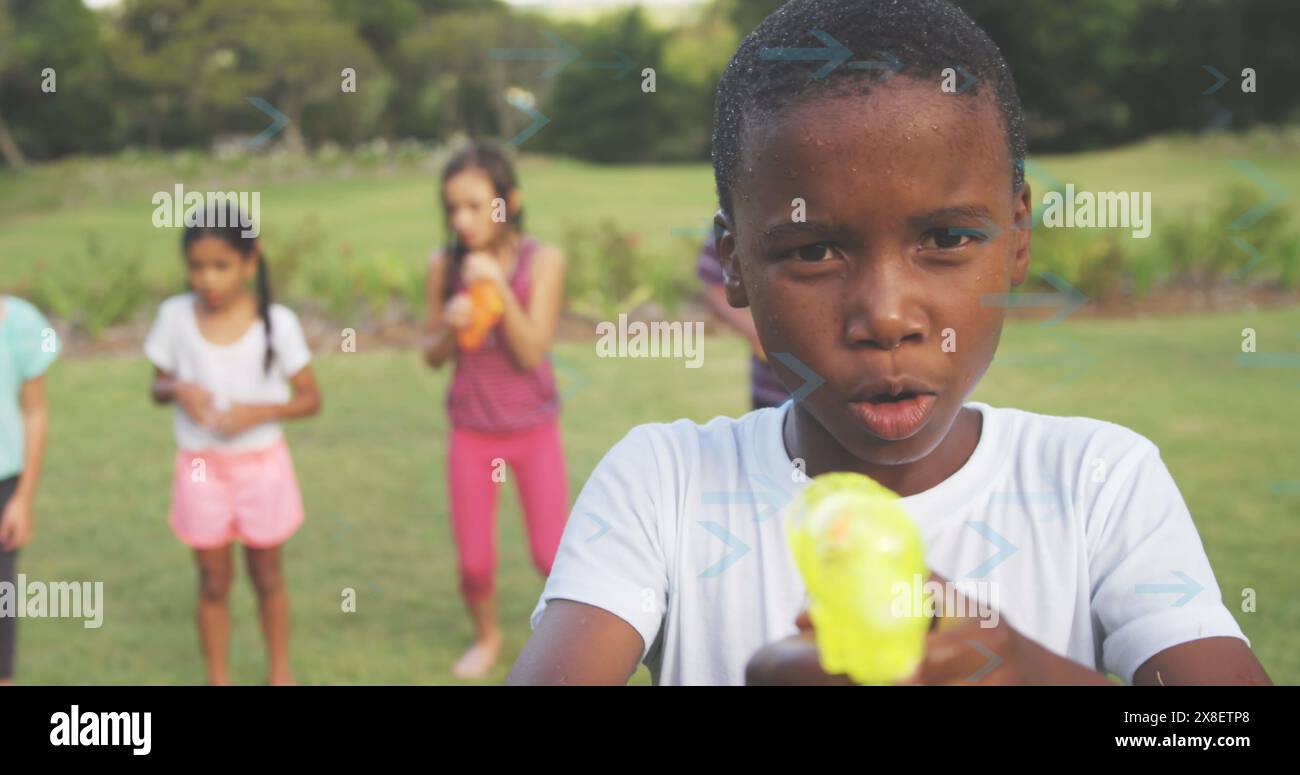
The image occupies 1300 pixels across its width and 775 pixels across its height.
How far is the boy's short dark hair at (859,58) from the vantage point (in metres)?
1.30

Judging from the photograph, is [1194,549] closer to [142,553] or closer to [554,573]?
[554,573]

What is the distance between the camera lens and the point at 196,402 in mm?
3697

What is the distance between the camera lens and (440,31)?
2109 cm

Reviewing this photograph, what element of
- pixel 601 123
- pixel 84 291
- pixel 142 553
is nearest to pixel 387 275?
pixel 84 291

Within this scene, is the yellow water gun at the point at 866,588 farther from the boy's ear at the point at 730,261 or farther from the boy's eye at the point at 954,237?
the boy's ear at the point at 730,261

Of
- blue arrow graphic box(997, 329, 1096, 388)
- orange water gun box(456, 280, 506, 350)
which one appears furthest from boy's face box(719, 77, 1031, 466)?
blue arrow graphic box(997, 329, 1096, 388)

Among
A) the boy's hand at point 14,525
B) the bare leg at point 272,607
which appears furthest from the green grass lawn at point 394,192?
the boy's hand at point 14,525

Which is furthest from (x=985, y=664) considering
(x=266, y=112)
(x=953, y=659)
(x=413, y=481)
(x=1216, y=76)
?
(x=266, y=112)

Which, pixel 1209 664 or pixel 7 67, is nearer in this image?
pixel 1209 664

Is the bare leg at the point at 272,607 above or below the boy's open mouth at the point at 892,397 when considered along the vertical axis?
→ below

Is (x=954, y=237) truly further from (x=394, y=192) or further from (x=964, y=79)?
(x=394, y=192)

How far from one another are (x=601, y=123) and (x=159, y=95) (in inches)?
261

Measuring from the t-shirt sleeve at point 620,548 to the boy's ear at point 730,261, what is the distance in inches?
8.0

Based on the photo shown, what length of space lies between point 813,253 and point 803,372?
128 millimetres
